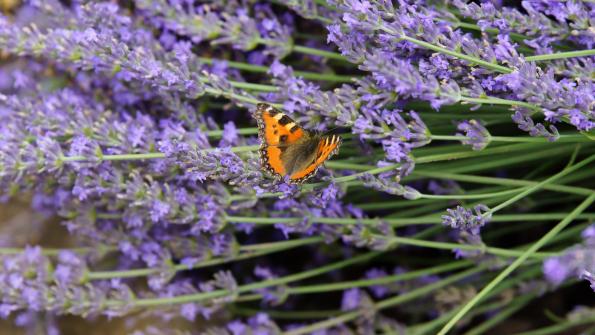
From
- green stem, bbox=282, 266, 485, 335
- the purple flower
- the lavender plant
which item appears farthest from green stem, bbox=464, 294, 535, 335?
the purple flower

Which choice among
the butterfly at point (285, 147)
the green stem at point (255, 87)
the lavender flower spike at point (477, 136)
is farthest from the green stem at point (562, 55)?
the green stem at point (255, 87)

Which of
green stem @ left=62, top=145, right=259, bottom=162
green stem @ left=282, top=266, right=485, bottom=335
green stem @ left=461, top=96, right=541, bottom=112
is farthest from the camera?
green stem @ left=282, top=266, right=485, bottom=335

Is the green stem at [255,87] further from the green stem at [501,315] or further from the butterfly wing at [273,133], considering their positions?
the green stem at [501,315]

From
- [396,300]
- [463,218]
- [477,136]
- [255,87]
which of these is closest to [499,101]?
[477,136]

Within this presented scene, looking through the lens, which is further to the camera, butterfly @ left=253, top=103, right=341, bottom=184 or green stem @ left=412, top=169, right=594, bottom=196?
green stem @ left=412, top=169, right=594, bottom=196

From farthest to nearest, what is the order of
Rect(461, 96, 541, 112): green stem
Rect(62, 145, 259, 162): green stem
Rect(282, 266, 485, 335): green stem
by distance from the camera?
Rect(282, 266, 485, 335): green stem, Rect(62, 145, 259, 162): green stem, Rect(461, 96, 541, 112): green stem

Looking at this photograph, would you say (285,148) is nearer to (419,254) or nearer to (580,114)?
(580,114)

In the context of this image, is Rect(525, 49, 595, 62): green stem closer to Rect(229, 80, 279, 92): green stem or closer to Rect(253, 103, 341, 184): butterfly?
Rect(253, 103, 341, 184): butterfly

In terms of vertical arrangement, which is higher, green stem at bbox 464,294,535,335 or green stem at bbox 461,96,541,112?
green stem at bbox 461,96,541,112
